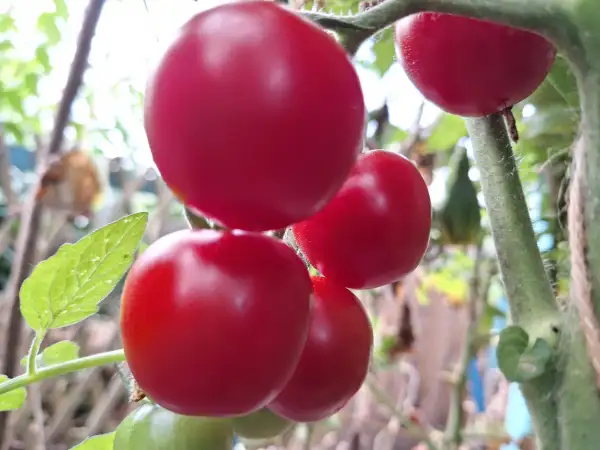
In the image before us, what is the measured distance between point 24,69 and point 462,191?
83 centimetres

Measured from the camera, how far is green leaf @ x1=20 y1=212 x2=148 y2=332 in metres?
0.35

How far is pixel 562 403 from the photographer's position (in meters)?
0.29

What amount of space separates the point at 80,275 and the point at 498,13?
0.84 feet

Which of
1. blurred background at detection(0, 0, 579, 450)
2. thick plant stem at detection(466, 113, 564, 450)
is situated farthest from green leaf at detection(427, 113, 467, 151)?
thick plant stem at detection(466, 113, 564, 450)

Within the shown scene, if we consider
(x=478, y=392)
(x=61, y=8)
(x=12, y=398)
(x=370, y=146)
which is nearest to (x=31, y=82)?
(x=61, y=8)

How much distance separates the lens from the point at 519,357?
30 cm

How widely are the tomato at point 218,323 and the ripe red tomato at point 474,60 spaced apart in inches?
5.9

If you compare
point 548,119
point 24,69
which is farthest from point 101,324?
point 548,119

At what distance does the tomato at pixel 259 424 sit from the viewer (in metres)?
0.37

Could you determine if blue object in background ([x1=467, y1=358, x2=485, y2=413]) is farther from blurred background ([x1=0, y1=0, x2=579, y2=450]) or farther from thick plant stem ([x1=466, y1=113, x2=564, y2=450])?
thick plant stem ([x1=466, y1=113, x2=564, y2=450])

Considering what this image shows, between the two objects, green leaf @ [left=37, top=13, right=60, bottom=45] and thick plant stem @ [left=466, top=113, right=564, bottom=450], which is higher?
thick plant stem @ [left=466, top=113, right=564, bottom=450]

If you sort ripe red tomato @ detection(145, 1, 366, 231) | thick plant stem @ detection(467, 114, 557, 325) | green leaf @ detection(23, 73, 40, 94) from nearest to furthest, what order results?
1. ripe red tomato @ detection(145, 1, 366, 231)
2. thick plant stem @ detection(467, 114, 557, 325)
3. green leaf @ detection(23, 73, 40, 94)

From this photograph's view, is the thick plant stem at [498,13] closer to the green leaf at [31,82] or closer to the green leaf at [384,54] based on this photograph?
the green leaf at [384,54]

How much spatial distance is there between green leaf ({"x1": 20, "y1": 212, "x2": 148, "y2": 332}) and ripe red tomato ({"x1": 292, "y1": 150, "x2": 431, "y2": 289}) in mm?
94
